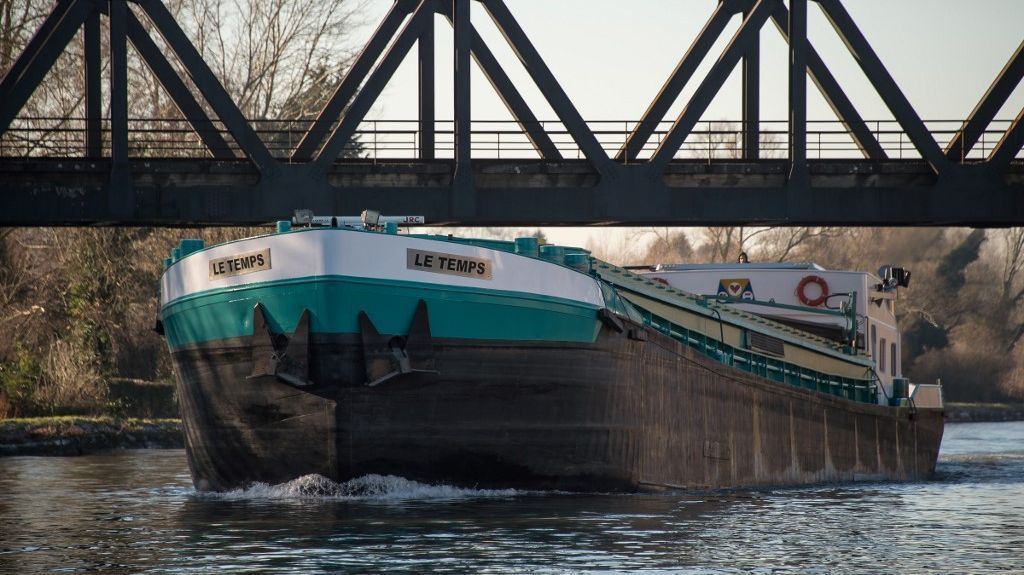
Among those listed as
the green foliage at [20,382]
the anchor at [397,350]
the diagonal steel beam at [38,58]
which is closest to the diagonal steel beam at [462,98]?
the diagonal steel beam at [38,58]

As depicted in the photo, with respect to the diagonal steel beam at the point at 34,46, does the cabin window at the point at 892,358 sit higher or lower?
lower

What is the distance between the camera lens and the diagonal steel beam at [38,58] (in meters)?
30.3

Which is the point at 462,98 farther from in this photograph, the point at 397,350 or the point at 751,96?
the point at 397,350

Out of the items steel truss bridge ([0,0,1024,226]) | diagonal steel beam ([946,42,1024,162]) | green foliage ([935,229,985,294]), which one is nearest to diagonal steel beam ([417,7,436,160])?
steel truss bridge ([0,0,1024,226])

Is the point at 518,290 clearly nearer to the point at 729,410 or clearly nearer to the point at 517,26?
the point at 729,410

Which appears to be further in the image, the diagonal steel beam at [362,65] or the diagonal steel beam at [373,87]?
the diagonal steel beam at [362,65]

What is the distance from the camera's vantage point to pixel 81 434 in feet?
134

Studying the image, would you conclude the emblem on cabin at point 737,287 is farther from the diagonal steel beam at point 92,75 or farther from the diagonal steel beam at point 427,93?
the diagonal steel beam at point 92,75

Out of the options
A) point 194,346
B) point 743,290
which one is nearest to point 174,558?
point 194,346

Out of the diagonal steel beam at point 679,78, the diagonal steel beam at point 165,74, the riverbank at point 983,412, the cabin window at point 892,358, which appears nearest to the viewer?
the diagonal steel beam at point 165,74

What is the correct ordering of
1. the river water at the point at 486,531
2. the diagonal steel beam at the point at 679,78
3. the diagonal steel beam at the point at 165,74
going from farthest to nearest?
1. the diagonal steel beam at the point at 679,78
2. the diagonal steel beam at the point at 165,74
3. the river water at the point at 486,531

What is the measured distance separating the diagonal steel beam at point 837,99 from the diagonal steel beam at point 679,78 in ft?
4.36

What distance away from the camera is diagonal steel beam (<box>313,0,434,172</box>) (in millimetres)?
30016

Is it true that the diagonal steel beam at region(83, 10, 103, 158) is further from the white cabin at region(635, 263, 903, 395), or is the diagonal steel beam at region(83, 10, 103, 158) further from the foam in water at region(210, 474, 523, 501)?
the foam in water at region(210, 474, 523, 501)
